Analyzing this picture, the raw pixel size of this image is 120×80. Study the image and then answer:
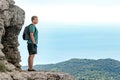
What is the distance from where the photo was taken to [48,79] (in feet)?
93.6

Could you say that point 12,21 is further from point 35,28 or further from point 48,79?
point 48,79

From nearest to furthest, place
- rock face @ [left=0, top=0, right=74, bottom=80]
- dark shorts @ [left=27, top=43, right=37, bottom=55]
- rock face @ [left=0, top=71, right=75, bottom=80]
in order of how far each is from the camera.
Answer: rock face @ [left=0, top=71, right=75, bottom=80]
rock face @ [left=0, top=0, right=74, bottom=80]
dark shorts @ [left=27, top=43, right=37, bottom=55]

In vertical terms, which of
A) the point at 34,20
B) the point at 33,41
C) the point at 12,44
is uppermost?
the point at 34,20

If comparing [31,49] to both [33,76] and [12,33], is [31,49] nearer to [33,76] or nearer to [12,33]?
[33,76]

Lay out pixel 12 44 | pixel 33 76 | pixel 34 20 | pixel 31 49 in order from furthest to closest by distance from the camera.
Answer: pixel 12 44 → pixel 31 49 → pixel 34 20 → pixel 33 76

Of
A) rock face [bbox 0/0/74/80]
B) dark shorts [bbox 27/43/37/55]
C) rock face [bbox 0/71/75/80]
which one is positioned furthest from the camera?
dark shorts [bbox 27/43/37/55]

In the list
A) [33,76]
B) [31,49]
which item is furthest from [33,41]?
[33,76]

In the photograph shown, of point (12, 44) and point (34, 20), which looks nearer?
point (34, 20)

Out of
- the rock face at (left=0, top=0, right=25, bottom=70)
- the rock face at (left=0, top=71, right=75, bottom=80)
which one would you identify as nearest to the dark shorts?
the rock face at (left=0, top=71, right=75, bottom=80)

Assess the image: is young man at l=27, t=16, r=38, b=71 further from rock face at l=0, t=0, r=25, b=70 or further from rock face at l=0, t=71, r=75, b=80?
rock face at l=0, t=0, r=25, b=70

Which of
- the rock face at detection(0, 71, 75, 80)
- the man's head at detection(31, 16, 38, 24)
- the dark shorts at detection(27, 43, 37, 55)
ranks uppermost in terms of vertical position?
the man's head at detection(31, 16, 38, 24)

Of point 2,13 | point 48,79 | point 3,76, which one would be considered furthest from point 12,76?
point 2,13

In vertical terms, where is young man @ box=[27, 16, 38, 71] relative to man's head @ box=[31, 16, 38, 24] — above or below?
below

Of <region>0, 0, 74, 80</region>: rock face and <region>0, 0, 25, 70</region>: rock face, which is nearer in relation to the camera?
<region>0, 0, 74, 80</region>: rock face
